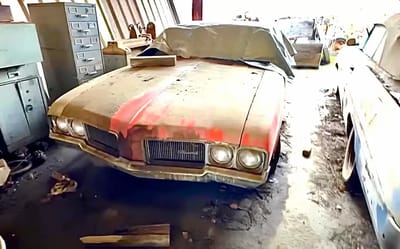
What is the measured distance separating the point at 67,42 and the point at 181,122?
7.17 feet

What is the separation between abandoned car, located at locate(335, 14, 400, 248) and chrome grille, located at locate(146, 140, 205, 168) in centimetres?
89

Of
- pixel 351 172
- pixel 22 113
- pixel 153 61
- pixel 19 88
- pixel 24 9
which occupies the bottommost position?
pixel 351 172

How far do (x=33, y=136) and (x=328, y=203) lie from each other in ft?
8.71

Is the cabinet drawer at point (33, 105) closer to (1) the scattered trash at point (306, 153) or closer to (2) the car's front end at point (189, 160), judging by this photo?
(2) the car's front end at point (189, 160)

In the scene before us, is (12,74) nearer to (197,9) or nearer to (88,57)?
(88,57)

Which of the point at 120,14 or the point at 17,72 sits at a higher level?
the point at 120,14

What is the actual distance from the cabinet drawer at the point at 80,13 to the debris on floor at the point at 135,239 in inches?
93.2

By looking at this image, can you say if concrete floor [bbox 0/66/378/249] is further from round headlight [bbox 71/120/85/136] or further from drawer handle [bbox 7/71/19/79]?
drawer handle [bbox 7/71/19/79]

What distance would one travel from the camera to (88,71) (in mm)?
3475

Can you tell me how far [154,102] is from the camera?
1979 millimetres

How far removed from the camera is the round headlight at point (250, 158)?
5.29ft

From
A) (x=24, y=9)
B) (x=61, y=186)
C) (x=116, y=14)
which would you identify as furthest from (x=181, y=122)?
(x=116, y=14)

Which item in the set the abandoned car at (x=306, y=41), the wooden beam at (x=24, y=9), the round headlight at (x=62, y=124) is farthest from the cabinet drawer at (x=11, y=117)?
the abandoned car at (x=306, y=41)

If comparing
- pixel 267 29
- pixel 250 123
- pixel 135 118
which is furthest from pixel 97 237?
pixel 267 29
